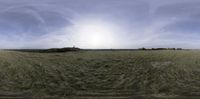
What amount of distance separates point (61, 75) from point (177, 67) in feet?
24.4

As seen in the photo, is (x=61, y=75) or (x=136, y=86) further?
(x=61, y=75)

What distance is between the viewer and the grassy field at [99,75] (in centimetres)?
1689

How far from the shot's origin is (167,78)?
1898cm

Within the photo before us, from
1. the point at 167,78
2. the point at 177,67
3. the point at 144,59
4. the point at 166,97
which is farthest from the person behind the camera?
the point at 144,59

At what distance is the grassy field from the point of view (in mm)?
16891

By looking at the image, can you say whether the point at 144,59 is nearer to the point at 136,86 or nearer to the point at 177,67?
the point at 177,67

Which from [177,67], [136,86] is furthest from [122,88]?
[177,67]

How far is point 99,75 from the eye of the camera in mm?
19172

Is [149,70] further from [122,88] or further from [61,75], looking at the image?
[61,75]

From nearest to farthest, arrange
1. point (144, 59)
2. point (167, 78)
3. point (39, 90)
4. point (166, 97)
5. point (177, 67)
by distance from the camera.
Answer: point (166, 97) < point (39, 90) < point (167, 78) < point (177, 67) < point (144, 59)

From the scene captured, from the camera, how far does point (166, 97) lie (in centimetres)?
1582

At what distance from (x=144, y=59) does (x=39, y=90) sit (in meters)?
8.29

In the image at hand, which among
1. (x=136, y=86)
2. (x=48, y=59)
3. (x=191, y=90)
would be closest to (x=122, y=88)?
(x=136, y=86)

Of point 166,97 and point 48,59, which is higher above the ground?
point 48,59
